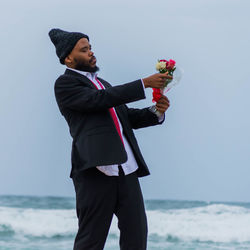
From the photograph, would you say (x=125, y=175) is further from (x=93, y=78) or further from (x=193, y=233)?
(x=193, y=233)

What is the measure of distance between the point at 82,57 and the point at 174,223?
4.66 metres

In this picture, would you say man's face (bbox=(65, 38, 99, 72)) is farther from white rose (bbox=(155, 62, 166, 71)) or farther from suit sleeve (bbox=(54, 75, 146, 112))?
white rose (bbox=(155, 62, 166, 71))

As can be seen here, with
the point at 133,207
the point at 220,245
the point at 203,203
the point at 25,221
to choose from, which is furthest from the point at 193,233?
the point at 133,207

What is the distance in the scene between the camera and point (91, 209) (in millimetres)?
2023

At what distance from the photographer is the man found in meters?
1.97

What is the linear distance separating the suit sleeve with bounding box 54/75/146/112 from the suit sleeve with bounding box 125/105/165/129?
0.22 m

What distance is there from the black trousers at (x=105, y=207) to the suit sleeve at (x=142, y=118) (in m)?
0.25

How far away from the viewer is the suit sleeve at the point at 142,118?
219 centimetres

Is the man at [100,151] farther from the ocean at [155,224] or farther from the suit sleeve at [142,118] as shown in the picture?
the ocean at [155,224]

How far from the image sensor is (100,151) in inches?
78.1

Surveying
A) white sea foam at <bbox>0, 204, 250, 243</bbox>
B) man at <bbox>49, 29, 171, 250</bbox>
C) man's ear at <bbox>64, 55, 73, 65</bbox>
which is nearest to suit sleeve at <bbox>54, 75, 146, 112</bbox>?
man at <bbox>49, 29, 171, 250</bbox>

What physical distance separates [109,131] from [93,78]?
264 mm

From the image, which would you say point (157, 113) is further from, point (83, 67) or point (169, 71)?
point (83, 67)

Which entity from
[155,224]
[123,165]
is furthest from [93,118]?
[155,224]
